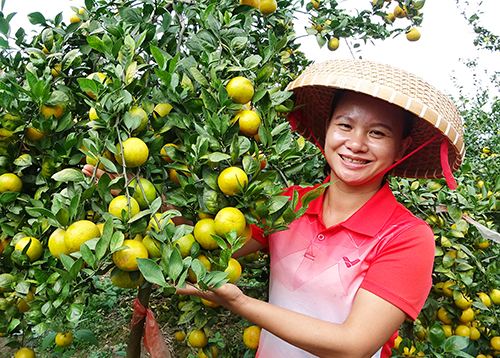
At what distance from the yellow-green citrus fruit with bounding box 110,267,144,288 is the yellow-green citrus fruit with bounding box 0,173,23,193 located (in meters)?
0.40

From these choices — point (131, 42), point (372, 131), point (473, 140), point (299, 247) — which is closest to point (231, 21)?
point (131, 42)

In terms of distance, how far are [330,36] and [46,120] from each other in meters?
1.25

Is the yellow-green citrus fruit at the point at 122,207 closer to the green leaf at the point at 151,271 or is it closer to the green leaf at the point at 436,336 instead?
the green leaf at the point at 151,271

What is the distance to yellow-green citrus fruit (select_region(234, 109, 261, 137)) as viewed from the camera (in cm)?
103

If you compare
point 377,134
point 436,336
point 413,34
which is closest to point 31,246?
point 377,134

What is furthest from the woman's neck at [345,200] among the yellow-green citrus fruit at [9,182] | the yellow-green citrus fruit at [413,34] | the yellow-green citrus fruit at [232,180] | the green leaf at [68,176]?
the yellow-green citrus fruit at [413,34]

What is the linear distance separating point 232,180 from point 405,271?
19.3 inches

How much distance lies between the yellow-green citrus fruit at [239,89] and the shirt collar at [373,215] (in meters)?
0.44

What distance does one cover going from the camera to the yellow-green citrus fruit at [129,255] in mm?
806

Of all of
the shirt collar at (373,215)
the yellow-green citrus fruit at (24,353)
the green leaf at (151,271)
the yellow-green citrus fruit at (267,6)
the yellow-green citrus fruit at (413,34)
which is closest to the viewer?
the green leaf at (151,271)

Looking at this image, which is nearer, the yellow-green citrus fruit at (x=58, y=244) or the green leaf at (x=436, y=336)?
the yellow-green citrus fruit at (x=58, y=244)

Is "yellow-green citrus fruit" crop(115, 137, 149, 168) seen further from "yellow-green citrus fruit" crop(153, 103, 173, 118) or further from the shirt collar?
the shirt collar

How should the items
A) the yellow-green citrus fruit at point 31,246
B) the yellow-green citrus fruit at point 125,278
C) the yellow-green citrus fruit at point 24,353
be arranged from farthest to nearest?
the yellow-green citrus fruit at point 24,353 < the yellow-green citrus fruit at point 31,246 < the yellow-green citrus fruit at point 125,278

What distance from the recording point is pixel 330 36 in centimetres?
194
